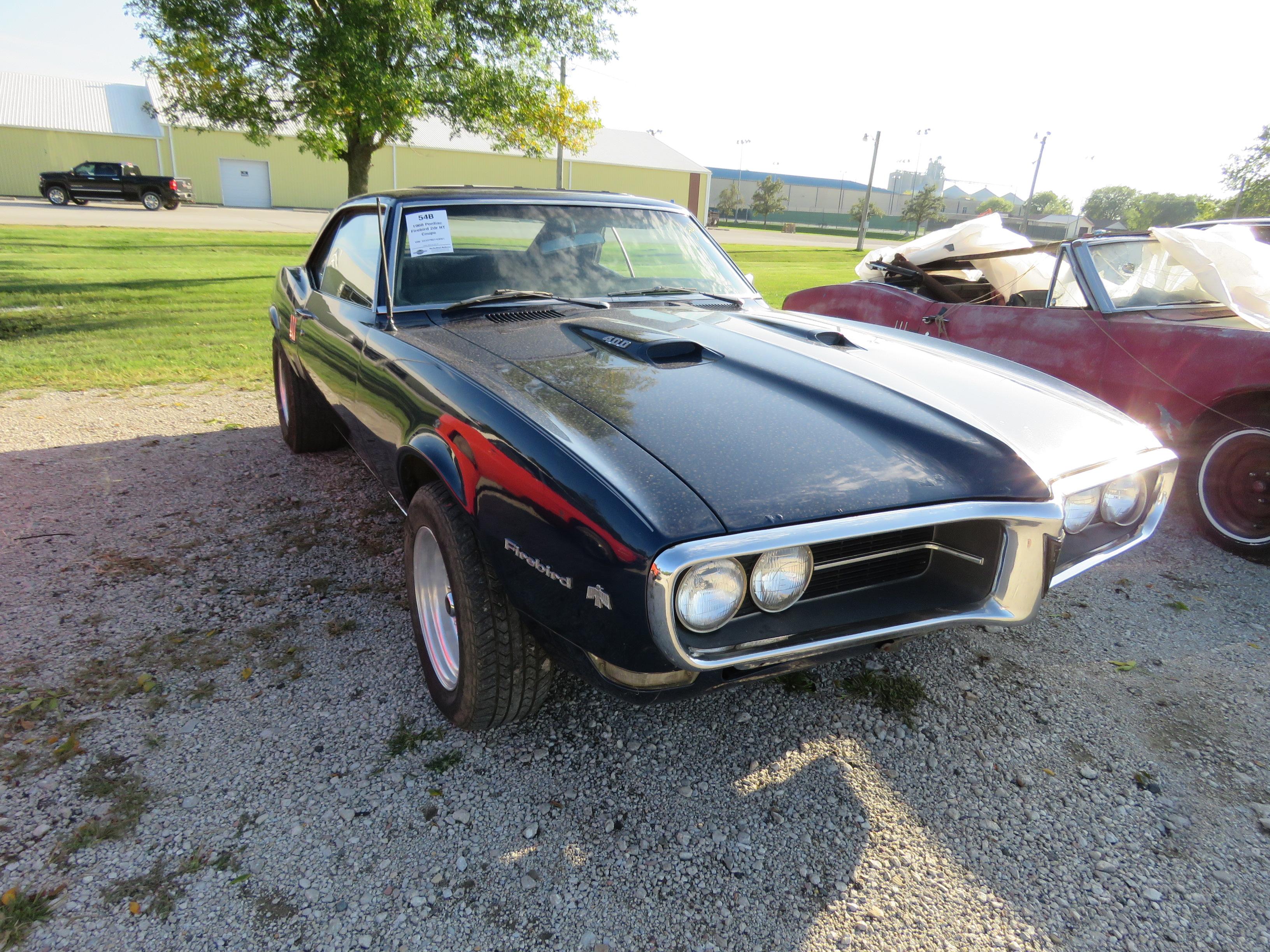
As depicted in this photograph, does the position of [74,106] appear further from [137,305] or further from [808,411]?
[808,411]

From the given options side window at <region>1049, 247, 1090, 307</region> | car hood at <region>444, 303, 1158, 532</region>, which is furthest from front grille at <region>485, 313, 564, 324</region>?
side window at <region>1049, 247, 1090, 307</region>

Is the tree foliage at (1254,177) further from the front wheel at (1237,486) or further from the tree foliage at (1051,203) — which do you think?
the tree foliage at (1051,203)

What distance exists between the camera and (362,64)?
10336 millimetres

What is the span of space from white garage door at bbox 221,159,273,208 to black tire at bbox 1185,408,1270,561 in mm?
40973

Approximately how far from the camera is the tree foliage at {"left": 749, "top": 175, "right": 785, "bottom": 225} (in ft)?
193

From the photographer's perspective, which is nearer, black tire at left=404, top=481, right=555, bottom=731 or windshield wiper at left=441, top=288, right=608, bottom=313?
black tire at left=404, top=481, right=555, bottom=731

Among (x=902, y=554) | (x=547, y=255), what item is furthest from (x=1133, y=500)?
(x=547, y=255)

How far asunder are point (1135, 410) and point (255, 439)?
5.11m

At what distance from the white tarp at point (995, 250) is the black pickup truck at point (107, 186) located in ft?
98.0

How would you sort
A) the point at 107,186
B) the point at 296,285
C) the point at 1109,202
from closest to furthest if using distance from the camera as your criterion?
the point at 296,285 < the point at 107,186 < the point at 1109,202

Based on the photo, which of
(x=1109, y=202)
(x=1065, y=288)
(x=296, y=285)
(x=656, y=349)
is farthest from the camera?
(x=1109, y=202)

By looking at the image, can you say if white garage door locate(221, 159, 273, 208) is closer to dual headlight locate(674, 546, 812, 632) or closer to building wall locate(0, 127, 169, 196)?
building wall locate(0, 127, 169, 196)

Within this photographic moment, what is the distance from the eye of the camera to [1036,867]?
74.8 inches

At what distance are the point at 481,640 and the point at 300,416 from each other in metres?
3.04
